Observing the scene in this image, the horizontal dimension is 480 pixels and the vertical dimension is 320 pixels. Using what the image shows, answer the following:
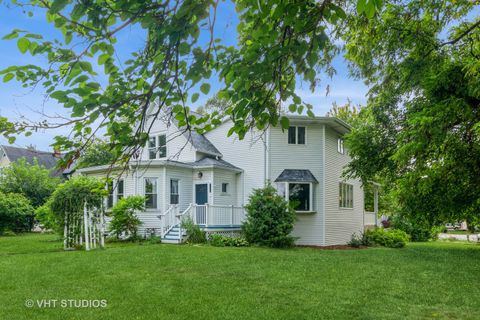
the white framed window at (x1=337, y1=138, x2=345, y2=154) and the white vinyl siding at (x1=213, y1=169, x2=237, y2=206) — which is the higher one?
the white framed window at (x1=337, y1=138, x2=345, y2=154)

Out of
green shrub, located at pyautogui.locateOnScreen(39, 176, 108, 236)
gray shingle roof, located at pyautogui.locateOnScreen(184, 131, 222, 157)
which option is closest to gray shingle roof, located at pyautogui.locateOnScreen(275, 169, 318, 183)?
gray shingle roof, located at pyautogui.locateOnScreen(184, 131, 222, 157)

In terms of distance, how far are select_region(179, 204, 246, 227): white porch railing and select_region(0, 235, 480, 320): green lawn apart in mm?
5035

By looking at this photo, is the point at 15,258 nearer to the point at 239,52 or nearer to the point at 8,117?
the point at 8,117

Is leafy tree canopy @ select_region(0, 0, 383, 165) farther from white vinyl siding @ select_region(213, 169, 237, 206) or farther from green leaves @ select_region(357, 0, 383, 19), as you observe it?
white vinyl siding @ select_region(213, 169, 237, 206)

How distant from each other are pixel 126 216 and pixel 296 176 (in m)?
7.41

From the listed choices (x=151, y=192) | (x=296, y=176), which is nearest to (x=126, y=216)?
(x=151, y=192)

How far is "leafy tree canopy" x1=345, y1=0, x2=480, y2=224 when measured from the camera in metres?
9.13

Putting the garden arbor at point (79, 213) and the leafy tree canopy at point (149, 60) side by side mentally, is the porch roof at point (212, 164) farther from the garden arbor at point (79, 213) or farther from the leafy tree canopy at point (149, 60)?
the leafy tree canopy at point (149, 60)

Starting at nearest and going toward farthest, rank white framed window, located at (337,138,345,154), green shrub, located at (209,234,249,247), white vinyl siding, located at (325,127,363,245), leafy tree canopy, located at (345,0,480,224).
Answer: leafy tree canopy, located at (345,0,480,224)
green shrub, located at (209,234,249,247)
white vinyl siding, located at (325,127,363,245)
white framed window, located at (337,138,345,154)

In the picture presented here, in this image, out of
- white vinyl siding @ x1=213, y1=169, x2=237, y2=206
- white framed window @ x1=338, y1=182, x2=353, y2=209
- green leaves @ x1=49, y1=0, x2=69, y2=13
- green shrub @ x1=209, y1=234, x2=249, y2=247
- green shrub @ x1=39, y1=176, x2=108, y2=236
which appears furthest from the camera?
white framed window @ x1=338, y1=182, x2=353, y2=209

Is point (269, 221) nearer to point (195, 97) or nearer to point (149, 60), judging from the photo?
point (195, 97)

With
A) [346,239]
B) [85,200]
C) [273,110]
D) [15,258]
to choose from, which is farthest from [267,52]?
[346,239]

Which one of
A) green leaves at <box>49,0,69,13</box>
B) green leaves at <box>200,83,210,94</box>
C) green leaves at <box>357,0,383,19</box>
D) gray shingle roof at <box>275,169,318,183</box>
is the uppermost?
green leaves at <box>357,0,383,19</box>

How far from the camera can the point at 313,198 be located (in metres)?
17.8
